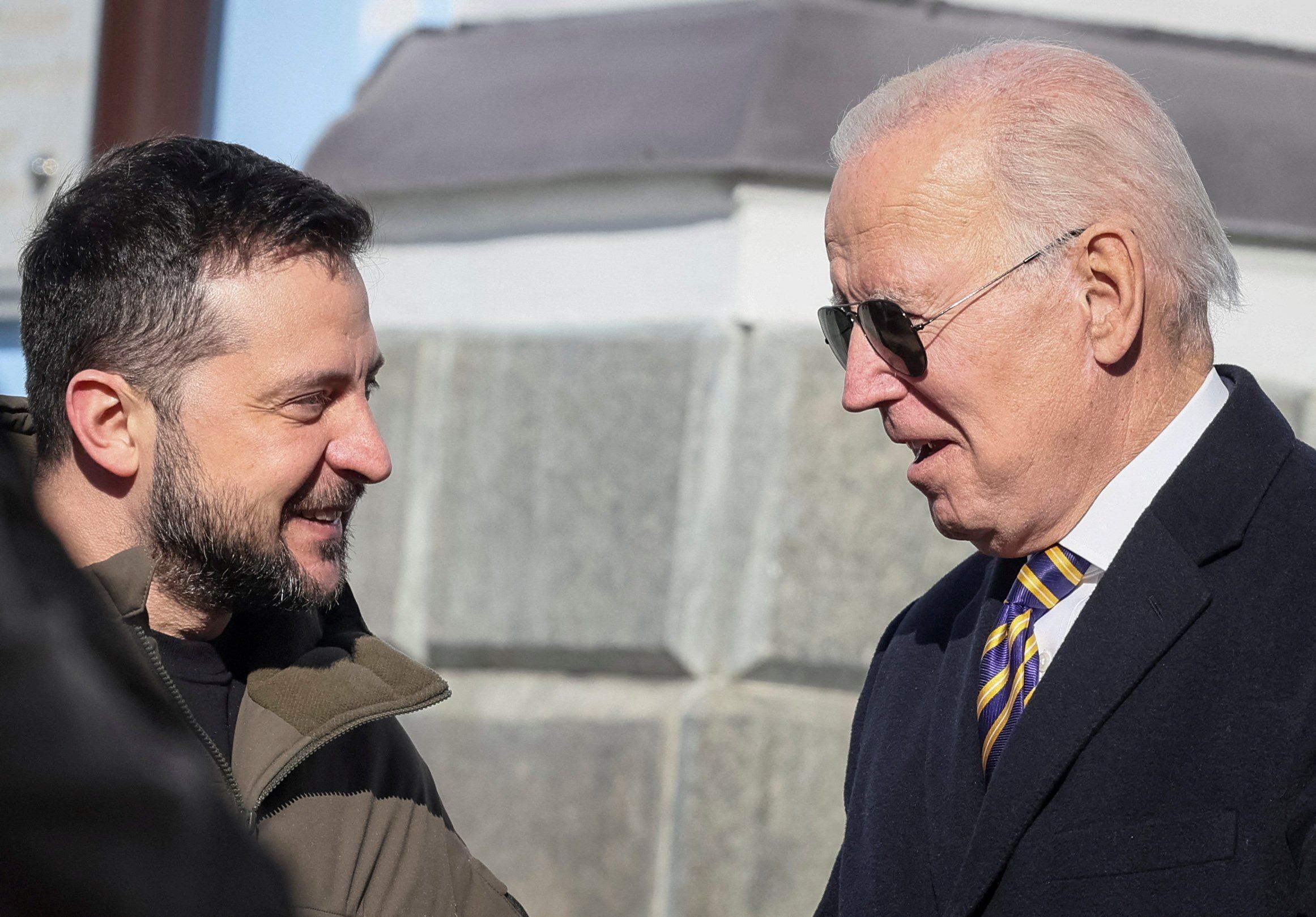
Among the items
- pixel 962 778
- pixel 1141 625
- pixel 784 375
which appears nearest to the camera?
pixel 1141 625

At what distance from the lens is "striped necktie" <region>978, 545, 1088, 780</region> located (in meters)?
2.04

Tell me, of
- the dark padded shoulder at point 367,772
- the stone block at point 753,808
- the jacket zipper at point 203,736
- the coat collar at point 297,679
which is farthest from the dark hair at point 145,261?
the stone block at point 753,808

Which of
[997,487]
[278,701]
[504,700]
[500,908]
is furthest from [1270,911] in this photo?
[504,700]

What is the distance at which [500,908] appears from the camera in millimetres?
2266

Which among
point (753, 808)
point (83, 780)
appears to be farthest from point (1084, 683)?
point (753, 808)

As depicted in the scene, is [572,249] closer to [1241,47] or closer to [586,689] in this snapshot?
[586,689]

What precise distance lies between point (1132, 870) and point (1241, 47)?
3.17 meters

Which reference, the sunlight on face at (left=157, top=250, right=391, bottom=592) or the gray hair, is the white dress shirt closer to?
the gray hair

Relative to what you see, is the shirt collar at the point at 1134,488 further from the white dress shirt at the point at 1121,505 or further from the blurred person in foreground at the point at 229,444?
the blurred person in foreground at the point at 229,444

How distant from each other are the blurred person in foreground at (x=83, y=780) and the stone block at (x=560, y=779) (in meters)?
3.19

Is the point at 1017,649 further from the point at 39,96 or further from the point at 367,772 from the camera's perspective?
the point at 39,96

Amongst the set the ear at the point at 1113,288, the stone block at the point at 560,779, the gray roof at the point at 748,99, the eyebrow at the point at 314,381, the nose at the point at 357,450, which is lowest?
the stone block at the point at 560,779

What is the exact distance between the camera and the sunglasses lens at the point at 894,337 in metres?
2.12

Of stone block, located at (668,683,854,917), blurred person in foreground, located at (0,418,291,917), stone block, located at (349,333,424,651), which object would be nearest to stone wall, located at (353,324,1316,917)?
stone block, located at (668,683,854,917)
